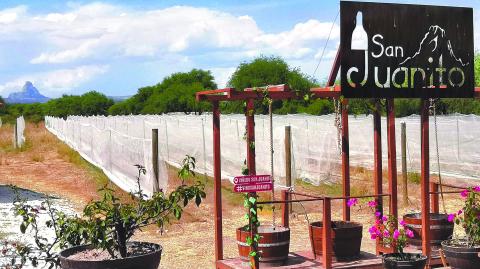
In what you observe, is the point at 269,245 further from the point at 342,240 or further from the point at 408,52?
the point at 408,52

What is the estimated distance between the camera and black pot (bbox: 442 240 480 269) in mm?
6551

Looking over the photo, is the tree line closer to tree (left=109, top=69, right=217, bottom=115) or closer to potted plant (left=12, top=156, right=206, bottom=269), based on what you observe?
tree (left=109, top=69, right=217, bottom=115)

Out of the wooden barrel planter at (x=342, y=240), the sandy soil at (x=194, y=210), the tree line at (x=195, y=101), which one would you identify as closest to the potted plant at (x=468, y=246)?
the wooden barrel planter at (x=342, y=240)

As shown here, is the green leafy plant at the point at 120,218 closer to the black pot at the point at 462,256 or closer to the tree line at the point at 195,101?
the black pot at the point at 462,256

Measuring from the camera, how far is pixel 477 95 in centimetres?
757

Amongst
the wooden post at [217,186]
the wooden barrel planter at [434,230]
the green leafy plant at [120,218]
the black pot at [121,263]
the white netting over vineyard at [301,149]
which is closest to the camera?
the black pot at [121,263]

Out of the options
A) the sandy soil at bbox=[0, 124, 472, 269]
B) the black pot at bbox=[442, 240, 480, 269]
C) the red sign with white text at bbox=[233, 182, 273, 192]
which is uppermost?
the red sign with white text at bbox=[233, 182, 273, 192]

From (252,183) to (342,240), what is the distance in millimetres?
1425

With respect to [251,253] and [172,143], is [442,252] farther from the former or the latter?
[172,143]

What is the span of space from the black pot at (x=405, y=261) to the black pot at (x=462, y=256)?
1.20ft

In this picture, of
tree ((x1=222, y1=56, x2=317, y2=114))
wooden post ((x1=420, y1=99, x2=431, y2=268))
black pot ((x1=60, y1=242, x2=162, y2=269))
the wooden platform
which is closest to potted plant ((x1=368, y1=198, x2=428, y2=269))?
the wooden platform

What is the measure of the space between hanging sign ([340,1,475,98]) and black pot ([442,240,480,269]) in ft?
5.31

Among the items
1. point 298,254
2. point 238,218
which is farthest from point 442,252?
point 238,218

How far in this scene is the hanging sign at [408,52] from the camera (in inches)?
267
